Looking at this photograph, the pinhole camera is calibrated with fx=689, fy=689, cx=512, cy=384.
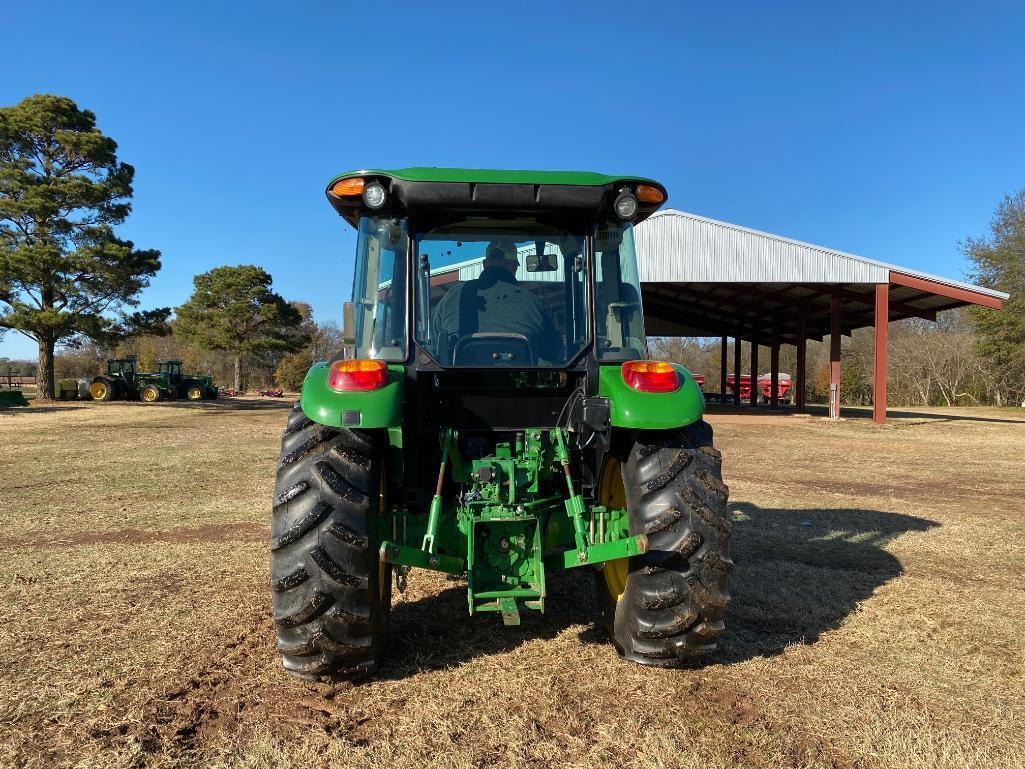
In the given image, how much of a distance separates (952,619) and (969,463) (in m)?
9.72

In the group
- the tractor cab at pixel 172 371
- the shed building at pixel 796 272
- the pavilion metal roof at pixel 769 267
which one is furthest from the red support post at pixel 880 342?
the tractor cab at pixel 172 371

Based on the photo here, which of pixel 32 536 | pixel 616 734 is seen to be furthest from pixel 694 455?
pixel 32 536

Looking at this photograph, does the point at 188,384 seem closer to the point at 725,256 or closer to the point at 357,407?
the point at 725,256

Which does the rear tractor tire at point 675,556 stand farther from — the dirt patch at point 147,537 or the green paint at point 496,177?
the dirt patch at point 147,537

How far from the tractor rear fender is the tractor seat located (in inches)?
16.2

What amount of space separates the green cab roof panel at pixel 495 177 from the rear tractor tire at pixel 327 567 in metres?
1.28

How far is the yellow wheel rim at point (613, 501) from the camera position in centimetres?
358

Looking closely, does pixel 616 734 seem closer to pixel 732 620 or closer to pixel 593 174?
pixel 732 620

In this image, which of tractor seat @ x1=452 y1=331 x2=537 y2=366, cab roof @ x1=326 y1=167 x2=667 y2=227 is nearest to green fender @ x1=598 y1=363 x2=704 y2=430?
tractor seat @ x1=452 y1=331 x2=537 y2=366

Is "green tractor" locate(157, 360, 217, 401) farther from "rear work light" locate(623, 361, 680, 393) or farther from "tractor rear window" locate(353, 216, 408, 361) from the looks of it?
"rear work light" locate(623, 361, 680, 393)

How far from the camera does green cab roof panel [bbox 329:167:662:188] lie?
317 cm

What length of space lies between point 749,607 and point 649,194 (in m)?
2.51

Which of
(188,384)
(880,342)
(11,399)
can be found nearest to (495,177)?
(880,342)

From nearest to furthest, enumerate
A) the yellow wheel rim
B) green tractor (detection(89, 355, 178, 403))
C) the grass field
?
1. the grass field
2. the yellow wheel rim
3. green tractor (detection(89, 355, 178, 403))
